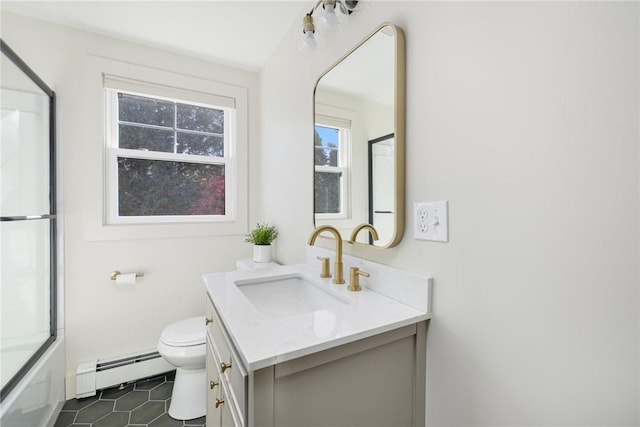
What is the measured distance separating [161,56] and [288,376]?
7.54 feet

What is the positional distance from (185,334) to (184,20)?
1.89 metres

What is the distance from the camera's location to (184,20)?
1.70 m

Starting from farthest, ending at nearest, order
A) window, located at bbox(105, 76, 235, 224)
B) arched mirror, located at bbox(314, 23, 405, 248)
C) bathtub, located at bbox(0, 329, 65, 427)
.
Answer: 1. window, located at bbox(105, 76, 235, 224)
2. bathtub, located at bbox(0, 329, 65, 427)
3. arched mirror, located at bbox(314, 23, 405, 248)

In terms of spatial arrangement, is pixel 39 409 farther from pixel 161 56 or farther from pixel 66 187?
pixel 161 56

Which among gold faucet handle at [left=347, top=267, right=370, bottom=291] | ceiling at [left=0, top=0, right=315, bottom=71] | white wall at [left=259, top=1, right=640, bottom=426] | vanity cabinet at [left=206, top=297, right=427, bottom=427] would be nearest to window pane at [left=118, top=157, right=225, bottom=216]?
ceiling at [left=0, top=0, right=315, bottom=71]

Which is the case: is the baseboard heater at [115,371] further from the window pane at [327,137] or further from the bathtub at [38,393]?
the window pane at [327,137]

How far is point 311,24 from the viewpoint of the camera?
122 centimetres

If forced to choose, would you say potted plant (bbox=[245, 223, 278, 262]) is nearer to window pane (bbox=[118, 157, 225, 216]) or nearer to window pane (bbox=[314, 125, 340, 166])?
window pane (bbox=[118, 157, 225, 216])

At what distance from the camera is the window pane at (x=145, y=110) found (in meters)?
1.96

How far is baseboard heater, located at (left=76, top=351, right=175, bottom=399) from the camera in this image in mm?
1735

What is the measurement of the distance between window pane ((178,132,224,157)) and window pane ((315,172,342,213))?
3.93 ft

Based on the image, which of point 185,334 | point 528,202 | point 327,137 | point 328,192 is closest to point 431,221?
point 528,202

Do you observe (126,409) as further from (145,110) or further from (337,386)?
(145,110)

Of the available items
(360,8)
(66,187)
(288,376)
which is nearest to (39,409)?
(66,187)
